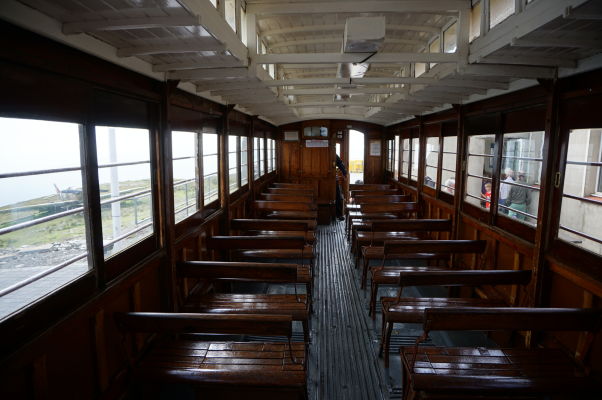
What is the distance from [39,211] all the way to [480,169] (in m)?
5.83

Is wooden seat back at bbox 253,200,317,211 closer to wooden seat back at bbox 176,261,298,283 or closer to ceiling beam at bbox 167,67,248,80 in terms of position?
wooden seat back at bbox 176,261,298,283

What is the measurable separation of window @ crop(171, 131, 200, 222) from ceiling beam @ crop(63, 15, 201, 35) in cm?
216

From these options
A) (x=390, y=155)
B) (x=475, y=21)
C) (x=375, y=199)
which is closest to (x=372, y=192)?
(x=375, y=199)

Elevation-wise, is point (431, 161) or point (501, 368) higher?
point (431, 161)

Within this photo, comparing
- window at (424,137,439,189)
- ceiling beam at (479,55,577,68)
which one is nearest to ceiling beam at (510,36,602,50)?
ceiling beam at (479,55,577,68)

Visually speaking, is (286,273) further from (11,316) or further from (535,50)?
(535,50)

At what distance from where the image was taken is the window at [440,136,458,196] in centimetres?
734

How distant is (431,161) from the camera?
28.3 ft

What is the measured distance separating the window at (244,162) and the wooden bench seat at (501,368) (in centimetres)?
608

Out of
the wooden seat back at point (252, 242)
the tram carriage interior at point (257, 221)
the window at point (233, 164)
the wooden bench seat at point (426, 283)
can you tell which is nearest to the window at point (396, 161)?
the tram carriage interior at point (257, 221)

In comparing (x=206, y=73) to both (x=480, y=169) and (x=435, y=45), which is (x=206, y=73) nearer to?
(x=435, y=45)

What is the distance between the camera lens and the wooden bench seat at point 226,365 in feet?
9.43

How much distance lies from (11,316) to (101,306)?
2.89 ft

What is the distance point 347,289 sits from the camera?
6098mm
